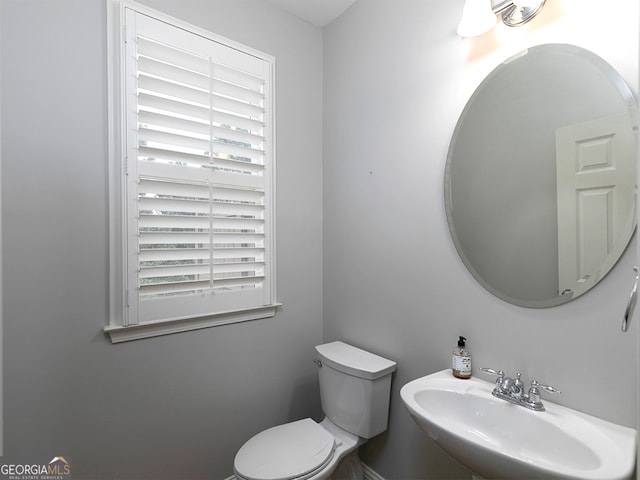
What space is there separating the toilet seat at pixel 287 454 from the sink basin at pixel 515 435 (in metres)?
0.48

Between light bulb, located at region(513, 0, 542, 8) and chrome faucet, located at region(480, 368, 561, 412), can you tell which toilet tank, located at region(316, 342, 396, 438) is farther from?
light bulb, located at region(513, 0, 542, 8)

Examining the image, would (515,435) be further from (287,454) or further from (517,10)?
(517,10)

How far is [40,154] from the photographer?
119cm

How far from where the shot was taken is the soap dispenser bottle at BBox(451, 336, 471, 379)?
4.07ft

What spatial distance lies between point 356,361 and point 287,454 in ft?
1.57

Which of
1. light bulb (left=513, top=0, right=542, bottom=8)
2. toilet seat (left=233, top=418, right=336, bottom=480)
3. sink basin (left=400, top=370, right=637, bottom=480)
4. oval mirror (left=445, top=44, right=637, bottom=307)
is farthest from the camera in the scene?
toilet seat (left=233, top=418, right=336, bottom=480)

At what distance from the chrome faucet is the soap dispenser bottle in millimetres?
114

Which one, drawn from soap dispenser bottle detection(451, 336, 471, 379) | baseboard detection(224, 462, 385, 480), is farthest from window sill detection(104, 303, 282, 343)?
soap dispenser bottle detection(451, 336, 471, 379)

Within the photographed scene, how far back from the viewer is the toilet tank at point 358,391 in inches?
58.4

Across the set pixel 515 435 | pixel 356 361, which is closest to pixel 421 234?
pixel 356 361

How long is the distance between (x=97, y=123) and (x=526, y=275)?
168cm

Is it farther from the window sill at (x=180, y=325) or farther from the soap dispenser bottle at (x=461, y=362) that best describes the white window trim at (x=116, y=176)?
the soap dispenser bottle at (x=461, y=362)

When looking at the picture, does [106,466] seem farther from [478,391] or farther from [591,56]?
[591,56]

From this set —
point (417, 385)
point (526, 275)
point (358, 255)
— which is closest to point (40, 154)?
point (358, 255)
